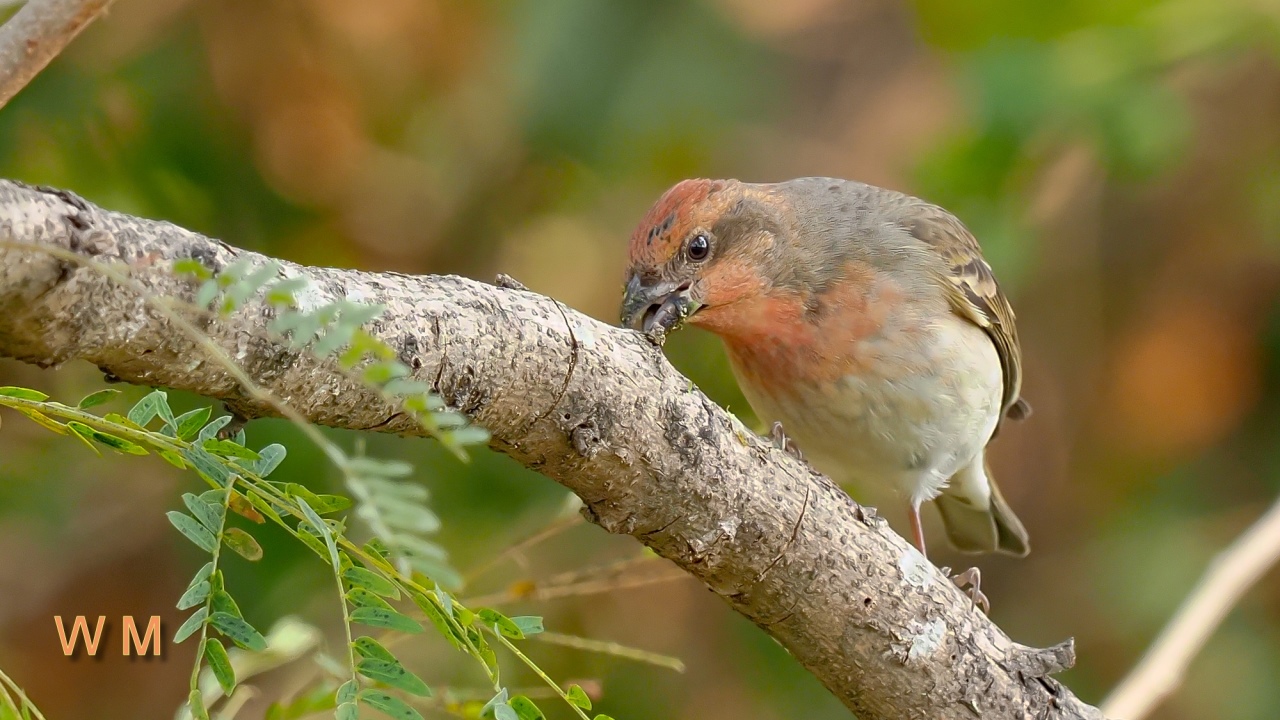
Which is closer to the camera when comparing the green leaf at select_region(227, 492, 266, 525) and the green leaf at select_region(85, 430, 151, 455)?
the green leaf at select_region(85, 430, 151, 455)

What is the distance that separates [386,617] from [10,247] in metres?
0.76

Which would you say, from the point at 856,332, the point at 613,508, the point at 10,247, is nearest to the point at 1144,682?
the point at 856,332

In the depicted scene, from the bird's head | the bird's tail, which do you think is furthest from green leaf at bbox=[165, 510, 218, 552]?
the bird's tail

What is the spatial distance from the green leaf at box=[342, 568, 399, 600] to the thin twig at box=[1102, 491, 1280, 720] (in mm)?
3027

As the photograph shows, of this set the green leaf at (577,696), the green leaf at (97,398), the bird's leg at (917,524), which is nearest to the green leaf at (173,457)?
the green leaf at (97,398)

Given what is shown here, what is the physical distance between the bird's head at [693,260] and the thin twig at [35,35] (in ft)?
6.51

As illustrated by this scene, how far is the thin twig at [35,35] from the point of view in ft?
5.46

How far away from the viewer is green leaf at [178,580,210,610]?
1762mm

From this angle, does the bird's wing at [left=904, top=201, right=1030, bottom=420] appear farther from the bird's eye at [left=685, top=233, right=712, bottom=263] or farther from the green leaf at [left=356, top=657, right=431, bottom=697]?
the green leaf at [left=356, top=657, right=431, bottom=697]

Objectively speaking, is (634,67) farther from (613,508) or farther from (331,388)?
(331,388)

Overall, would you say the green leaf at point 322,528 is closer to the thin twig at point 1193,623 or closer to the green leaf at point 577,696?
the green leaf at point 577,696

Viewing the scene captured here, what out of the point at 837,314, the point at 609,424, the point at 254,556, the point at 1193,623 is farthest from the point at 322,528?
the point at 1193,623

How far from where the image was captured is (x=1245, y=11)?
5.68 m

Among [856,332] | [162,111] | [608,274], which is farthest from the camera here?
[608,274]
